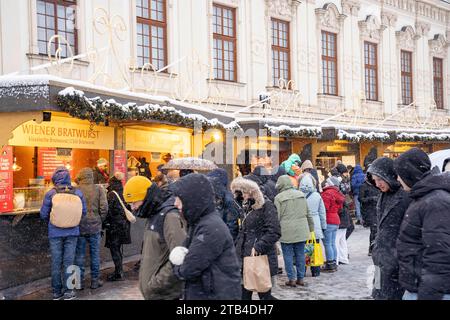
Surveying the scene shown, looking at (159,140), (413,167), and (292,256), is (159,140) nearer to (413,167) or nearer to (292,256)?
(292,256)

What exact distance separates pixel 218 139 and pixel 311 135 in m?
3.35

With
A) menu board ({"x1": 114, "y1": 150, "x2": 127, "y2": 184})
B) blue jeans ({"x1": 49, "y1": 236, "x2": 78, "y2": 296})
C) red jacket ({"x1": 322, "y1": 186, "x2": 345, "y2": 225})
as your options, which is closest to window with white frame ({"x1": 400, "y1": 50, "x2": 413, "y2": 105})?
red jacket ({"x1": 322, "y1": 186, "x2": 345, "y2": 225})

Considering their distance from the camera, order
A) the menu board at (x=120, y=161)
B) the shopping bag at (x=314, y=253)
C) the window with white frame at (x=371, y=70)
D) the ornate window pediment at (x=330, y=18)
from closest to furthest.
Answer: the shopping bag at (x=314, y=253), the menu board at (x=120, y=161), the ornate window pediment at (x=330, y=18), the window with white frame at (x=371, y=70)

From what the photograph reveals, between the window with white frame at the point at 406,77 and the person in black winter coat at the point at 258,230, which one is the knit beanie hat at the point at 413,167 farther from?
the window with white frame at the point at 406,77

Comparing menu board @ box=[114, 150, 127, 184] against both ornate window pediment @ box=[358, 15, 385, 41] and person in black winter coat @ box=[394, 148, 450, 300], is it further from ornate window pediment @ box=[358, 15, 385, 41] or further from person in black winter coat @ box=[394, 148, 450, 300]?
ornate window pediment @ box=[358, 15, 385, 41]

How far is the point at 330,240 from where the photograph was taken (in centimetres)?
958

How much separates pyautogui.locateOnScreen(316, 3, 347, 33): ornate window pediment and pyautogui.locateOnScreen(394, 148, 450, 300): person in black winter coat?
1736cm

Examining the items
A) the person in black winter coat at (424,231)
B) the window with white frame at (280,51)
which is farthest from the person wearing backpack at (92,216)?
the window with white frame at (280,51)

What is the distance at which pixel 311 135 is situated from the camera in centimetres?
1630

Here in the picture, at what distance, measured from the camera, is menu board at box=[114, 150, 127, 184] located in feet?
36.4

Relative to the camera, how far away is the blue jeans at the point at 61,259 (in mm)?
7742

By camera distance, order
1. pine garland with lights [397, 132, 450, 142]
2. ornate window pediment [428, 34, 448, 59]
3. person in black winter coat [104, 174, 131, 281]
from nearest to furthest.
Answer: person in black winter coat [104, 174, 131, 281] → pine garland with lights [397, 132, 450, 142] → ornate window pediment [428, 34, 448, 59]

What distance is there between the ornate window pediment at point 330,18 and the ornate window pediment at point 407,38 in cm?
435

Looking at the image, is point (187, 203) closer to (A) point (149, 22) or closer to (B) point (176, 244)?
(B) point (176, 244)
